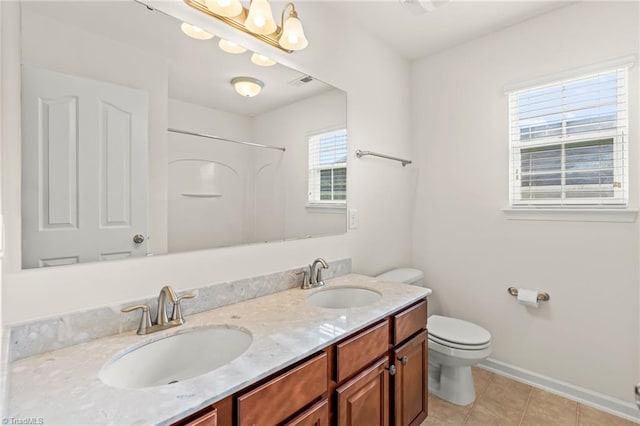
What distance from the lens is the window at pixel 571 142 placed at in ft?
6.01

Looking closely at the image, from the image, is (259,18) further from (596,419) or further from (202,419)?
(596,419)

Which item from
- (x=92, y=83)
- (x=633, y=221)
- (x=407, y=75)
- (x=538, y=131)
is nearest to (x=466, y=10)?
(x=407, y=75)

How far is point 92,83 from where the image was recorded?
1.03 m

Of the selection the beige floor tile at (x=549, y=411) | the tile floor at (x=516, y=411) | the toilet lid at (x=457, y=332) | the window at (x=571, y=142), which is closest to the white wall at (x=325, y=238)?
the toilet lid at (x=457, y=332)

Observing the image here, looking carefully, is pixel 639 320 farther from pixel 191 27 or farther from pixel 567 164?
pixel 191 27

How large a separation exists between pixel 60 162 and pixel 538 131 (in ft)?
8.73

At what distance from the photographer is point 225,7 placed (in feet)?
4.19

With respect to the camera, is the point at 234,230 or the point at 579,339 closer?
the point at 234,230

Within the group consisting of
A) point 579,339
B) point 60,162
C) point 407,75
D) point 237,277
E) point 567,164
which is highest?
point 407,75

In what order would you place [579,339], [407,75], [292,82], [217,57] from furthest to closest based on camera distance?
[407,75], [579,339], [292,82], [217,57]

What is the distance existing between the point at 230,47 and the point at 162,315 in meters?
1.20

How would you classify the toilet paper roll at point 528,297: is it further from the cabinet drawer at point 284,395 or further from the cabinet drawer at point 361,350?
the cabinet drawer at point 284,395

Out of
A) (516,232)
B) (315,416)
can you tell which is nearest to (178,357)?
(315,416)

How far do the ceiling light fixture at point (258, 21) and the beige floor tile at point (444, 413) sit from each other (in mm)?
2234
